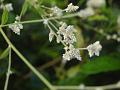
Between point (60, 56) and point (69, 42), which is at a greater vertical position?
point (60, 56)

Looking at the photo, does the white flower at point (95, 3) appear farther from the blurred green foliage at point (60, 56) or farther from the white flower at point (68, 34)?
the white flower at point (68, 34)

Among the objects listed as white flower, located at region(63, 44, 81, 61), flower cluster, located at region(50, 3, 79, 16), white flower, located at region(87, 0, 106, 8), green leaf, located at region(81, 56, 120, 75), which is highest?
white flower, located at region(87, 0, 106, 8)

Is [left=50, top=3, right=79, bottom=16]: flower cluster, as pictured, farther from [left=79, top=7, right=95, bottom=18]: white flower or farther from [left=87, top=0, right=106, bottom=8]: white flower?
[left=87, top=0, right=106, bottom=8]: white flower

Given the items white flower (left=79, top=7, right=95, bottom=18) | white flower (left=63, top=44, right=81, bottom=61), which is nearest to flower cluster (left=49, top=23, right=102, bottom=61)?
white flower (left=63, top=44, right=81, bottom=61)

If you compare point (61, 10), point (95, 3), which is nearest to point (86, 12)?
point (95, 3)

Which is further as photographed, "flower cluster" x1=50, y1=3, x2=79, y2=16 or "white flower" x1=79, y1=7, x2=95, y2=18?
"white flower" x1=79, y1=7, x2=95, y2=18

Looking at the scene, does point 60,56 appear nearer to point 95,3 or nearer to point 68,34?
point 95,3

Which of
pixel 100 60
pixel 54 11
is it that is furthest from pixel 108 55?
pixel 54 11

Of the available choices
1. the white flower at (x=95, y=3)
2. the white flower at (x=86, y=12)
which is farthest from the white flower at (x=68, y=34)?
the white flower at (x=95, y=3)
